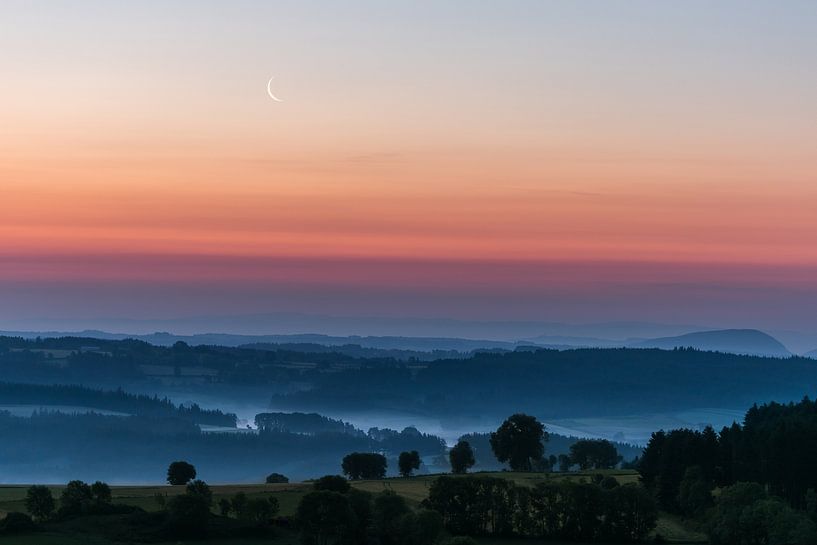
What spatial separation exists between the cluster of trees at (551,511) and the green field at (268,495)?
3.95 m

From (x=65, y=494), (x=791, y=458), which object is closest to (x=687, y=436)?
(x=791, y=458)

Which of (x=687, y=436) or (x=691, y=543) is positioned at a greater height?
(x=687, y=436)

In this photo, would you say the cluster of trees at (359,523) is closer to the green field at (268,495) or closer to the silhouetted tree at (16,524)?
the green field at (268,495)

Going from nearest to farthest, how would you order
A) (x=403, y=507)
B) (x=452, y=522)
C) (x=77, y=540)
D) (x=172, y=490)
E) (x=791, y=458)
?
(x=77, y=540), (x=403, y=507), (x=452, y=522), (x=791, y=458), (x=172, y=490)

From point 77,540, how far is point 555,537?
50.0 metres

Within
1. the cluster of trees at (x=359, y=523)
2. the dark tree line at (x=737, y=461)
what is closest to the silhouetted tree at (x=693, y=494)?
the dark tree line at (x=737, y=461)

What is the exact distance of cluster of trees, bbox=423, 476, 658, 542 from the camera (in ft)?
464

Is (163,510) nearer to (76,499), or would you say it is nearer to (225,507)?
(225,507)

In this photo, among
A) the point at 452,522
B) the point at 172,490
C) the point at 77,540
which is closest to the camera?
the point at 77,540

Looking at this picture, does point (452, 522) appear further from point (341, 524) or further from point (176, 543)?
point (176, 543)

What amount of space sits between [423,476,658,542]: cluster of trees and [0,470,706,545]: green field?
156 inches

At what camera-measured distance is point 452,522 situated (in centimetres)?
14412

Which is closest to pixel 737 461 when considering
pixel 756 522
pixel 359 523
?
pixel 756 522

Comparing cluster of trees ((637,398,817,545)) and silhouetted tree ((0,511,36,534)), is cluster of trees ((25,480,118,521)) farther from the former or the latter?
cluster of trees ((637,398,817,545))
